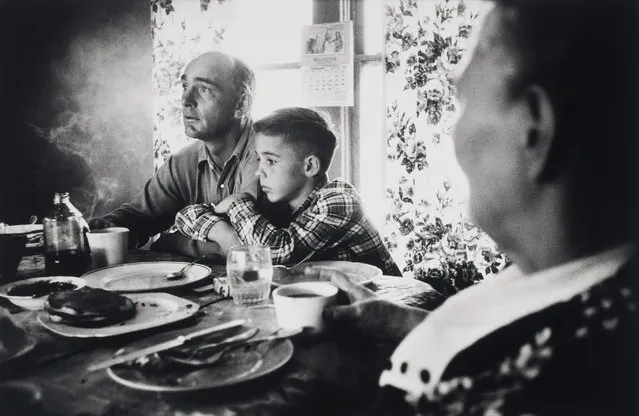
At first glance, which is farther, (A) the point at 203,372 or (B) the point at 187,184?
(B) the point at 187,184

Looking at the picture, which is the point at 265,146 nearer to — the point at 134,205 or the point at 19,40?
the point at 134,205

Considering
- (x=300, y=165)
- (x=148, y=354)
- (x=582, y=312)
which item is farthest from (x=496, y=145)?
(x=300, y=165)

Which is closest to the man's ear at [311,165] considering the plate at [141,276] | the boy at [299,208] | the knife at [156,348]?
the boy at [299,208]

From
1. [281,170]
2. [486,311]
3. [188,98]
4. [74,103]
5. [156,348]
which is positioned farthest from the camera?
[74,103]

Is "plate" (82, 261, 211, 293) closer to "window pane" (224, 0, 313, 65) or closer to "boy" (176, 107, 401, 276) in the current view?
"boy" (176, 107, 401, 276)

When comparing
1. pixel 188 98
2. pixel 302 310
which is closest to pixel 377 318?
pixel 302 310

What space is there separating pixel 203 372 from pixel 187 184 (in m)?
1.58

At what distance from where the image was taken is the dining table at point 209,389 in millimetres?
568

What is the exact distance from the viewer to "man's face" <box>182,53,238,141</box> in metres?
2.05

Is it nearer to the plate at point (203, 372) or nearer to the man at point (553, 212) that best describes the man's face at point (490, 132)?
the man at point (553, 212)

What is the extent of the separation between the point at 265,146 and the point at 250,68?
0.63m

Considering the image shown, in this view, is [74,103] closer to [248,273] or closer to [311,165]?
[311,165]

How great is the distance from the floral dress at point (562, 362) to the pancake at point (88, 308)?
0.51 m

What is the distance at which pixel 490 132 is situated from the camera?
530 mm
